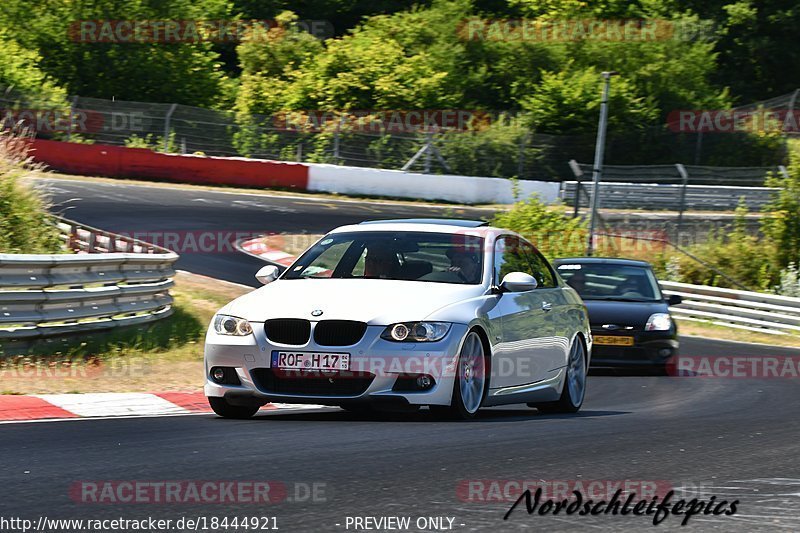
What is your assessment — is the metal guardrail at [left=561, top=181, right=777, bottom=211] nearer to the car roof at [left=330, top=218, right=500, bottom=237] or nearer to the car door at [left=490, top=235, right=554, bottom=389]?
the car door at [left=490, top=235, right=554, bottom=389]

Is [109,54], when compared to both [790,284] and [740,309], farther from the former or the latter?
[740,309]

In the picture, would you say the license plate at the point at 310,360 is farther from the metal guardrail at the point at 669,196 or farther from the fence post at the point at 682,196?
the metal guardrail at the point at 669,196

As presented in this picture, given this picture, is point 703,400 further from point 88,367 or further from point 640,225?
point 640,225

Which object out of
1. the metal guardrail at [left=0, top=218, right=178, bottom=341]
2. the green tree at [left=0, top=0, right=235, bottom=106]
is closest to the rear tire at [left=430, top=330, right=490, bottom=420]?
the metal guardrail at [left=0, top=218, right=178, bottom=341]

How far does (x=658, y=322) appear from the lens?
51.3 ft

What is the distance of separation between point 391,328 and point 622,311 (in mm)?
7960

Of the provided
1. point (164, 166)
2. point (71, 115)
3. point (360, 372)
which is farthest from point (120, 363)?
point (71, 115)

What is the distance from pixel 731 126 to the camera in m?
51.7

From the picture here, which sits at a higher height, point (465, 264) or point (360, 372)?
point (465, 264)

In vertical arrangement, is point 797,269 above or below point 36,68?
below

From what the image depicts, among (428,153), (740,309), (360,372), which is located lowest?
(740,309)

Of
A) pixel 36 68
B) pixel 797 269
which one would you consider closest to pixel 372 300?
pixel 797 269

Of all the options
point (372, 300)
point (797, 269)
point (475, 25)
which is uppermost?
point (475, 25)

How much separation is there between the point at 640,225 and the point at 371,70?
1798 centimetres
